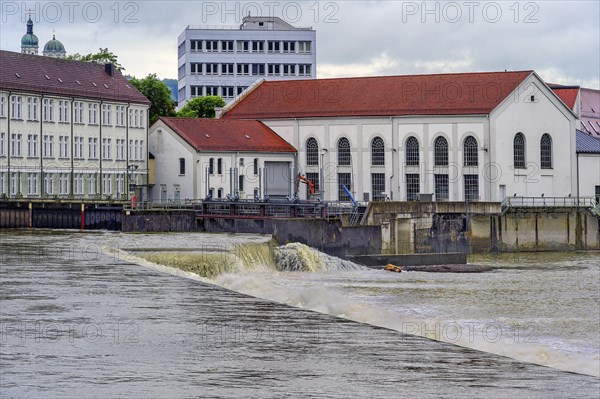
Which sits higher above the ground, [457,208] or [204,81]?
[204,81]

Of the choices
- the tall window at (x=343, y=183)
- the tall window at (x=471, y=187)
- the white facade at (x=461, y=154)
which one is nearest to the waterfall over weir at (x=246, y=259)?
the tall window at (x=471, y=187)

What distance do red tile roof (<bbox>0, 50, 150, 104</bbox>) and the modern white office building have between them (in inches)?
2271

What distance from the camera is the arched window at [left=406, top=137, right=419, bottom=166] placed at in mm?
95188

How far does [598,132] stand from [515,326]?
9460 cm

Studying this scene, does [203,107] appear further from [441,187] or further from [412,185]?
[441,187]

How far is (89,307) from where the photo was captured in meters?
32.7

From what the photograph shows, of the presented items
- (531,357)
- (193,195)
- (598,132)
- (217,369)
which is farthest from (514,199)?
(217,369)

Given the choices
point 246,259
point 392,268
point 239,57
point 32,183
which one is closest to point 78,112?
point 32,183

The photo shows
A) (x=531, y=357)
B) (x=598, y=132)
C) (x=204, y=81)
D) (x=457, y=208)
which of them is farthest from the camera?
(x=204, y=81)

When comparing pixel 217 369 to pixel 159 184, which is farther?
pixel 159 184

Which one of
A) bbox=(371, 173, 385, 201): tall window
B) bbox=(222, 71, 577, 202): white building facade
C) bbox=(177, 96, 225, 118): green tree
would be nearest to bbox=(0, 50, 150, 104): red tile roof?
bbox=(222, 71, 577, 202): white building facade

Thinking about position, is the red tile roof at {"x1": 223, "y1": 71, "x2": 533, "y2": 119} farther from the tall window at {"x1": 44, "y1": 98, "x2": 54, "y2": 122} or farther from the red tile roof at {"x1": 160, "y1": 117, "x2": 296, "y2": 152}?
the tall window at {"x1": 44, "y1": 98, "x2": 54, "y2": 122}

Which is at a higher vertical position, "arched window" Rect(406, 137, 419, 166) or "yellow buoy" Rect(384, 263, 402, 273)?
"arched window" Rect(406, 137, 419, 166)

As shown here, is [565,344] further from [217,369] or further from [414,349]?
[217,369]
